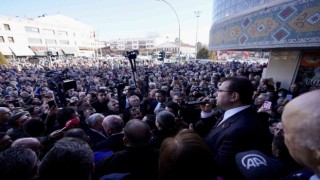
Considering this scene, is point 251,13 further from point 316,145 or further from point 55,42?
point 55,42

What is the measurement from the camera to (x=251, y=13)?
878 centimetres

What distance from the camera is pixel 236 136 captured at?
2000 millimetres

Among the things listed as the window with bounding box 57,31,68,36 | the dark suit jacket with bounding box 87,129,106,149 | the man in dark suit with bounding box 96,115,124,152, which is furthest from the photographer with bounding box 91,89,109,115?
the window with bounding box 57,31,68,36

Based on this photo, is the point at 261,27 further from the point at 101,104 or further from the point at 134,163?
the point at 134,163

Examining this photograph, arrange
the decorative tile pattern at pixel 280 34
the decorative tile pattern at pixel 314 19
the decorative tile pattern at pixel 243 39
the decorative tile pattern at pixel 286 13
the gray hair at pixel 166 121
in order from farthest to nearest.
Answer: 1. the decorative tile pattern at pixel 243 39
2. the decorative tile pattern at pixel 280 34
3. the decorative tile pattern at pixel 286 13
4. the decorative tile pattern at pixel 314 19
5. the gray hair at pixel 166 121

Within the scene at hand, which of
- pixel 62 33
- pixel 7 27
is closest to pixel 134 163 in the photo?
pixel 7 27

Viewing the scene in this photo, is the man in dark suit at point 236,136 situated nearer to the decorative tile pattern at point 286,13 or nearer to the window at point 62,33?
the decorative tile pattern at point 286,13

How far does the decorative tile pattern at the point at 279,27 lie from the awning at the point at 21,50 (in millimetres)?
45554

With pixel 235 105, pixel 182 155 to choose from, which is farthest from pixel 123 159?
pixel 235 105

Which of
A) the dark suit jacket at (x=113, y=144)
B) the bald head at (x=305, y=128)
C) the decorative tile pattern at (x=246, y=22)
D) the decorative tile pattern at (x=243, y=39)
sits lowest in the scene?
the dark suit jacket at (x=113, y=144)

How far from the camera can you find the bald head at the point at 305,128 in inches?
34.8

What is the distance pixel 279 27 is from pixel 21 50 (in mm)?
49636

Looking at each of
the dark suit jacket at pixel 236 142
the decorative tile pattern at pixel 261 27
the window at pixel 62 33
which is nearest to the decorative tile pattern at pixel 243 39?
the decorative tile pattern at pixel 261 27

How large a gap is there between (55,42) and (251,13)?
55486mm
